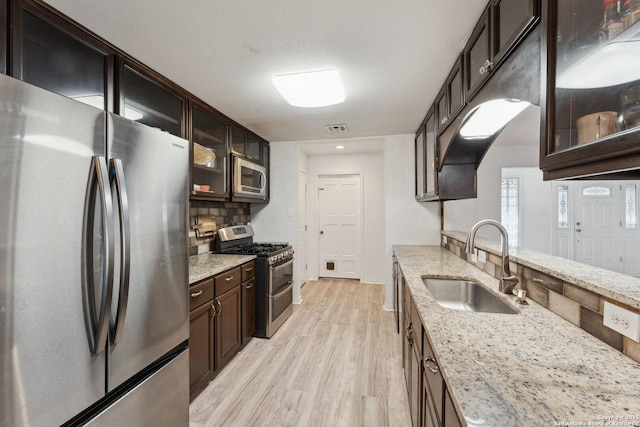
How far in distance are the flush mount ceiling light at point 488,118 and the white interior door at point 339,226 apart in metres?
3.10

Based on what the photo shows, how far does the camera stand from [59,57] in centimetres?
136

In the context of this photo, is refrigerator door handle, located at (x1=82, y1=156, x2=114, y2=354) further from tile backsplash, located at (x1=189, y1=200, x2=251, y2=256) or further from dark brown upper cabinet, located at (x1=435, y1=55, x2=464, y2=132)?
dark brown upper cabinet, located at (x1=435, y1=55, x2=464, y2=132)

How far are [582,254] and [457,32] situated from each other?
491 cm

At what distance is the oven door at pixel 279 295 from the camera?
2906mm

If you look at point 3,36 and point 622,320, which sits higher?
point 3,36

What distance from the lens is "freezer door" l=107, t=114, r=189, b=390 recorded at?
3.78ft

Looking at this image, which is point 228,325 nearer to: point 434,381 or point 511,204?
point 434,381

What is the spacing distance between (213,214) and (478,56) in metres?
2.79

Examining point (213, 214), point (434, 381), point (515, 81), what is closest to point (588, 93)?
point (515, 81)

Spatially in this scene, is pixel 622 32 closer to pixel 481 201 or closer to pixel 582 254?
pixel 481 201

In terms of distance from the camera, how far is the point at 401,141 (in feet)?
11.9

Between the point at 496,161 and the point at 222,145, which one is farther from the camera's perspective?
the point at 496,161

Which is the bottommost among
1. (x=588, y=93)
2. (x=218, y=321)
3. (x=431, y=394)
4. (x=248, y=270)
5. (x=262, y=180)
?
(x=218, y=321)

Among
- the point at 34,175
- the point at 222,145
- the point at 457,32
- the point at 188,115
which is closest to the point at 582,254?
the point at 457,32
